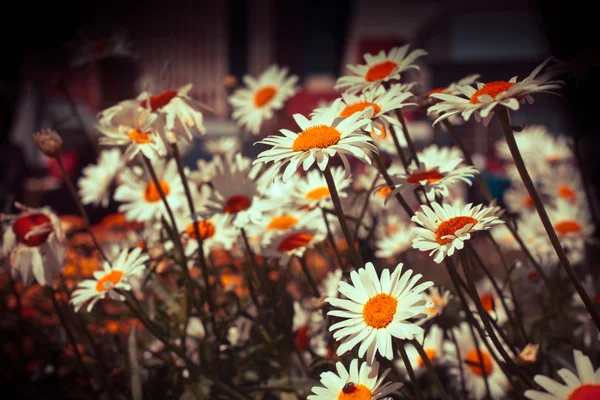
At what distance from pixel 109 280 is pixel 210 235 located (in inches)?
6.2

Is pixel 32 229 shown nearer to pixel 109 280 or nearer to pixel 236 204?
pixel 109 280

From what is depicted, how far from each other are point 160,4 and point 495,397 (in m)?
5.14

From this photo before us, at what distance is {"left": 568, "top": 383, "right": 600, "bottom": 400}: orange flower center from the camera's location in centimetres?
36

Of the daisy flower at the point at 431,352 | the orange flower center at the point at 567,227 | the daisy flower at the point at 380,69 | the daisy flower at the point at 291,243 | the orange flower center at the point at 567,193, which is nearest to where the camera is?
the daisy flower at the point at 380,69

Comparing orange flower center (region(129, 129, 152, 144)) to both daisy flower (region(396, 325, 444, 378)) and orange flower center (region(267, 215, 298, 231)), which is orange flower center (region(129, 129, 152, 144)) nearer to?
orange flower center (region(267, 215, 298, 231))

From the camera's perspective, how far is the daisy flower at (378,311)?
0.41m

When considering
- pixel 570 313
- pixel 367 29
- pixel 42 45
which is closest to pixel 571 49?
pixel 570 313

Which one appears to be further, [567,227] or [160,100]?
[567,227]

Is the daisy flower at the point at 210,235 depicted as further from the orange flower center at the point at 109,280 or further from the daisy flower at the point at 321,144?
the daisy flower at the point at 321,144

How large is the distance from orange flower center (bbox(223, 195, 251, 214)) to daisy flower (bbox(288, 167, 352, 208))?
67 millimetres

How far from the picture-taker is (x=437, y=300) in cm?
76

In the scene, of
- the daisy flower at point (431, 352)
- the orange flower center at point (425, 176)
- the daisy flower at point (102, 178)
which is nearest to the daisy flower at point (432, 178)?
the orange flower center at point (425, 176)

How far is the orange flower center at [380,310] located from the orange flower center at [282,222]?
305 mm

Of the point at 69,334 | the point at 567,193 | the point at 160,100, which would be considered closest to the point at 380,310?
the point at 160,100
